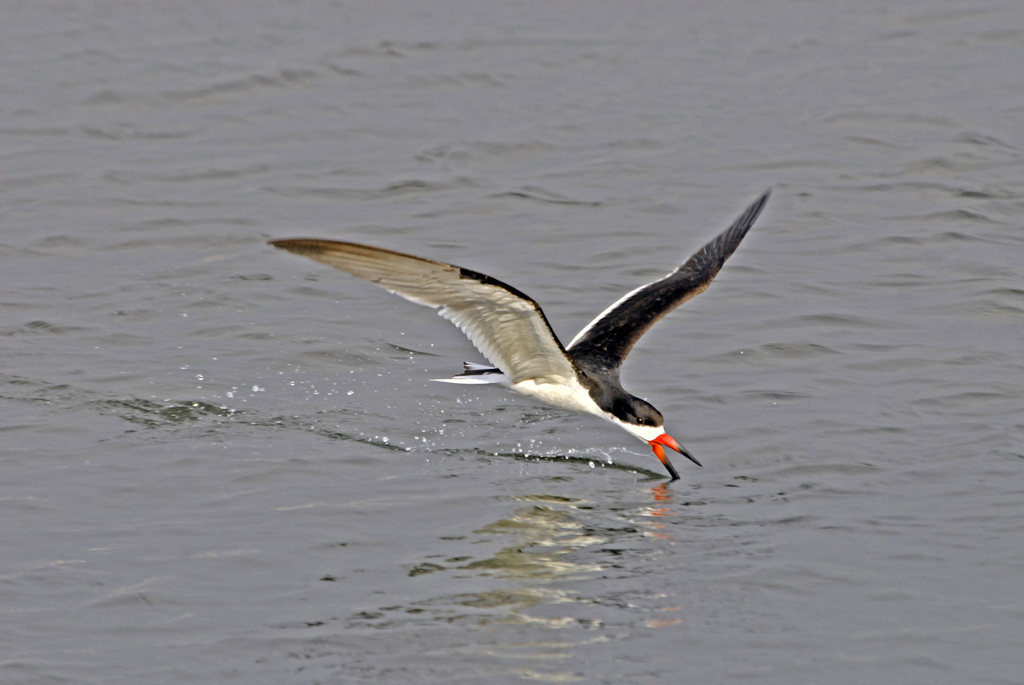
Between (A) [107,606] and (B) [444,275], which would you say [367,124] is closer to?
(B) [444,275]

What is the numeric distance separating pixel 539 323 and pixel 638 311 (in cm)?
201

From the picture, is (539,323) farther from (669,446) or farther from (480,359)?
(480,359)

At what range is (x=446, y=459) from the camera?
8.06 m

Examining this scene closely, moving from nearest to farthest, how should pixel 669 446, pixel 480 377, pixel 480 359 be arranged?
pixel 669 446 → pixel 480 377 → pixel 480 359

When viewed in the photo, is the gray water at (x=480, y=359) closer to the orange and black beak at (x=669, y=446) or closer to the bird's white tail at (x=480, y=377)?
the orange and black beak at (x=669, y=446)

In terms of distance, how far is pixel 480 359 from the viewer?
32.1 feet

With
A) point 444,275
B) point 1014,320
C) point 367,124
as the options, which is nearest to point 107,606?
point 444,275

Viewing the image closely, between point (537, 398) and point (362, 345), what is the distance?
7.51ft

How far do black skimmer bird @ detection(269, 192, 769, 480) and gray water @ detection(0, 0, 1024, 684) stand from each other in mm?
422

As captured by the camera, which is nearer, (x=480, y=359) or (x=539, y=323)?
(x=539, y=323)

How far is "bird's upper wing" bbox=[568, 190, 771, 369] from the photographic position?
875 centimetres

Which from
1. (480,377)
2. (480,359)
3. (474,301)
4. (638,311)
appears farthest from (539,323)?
(480,359)

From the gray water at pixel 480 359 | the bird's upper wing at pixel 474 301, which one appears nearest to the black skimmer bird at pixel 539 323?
the bird's upper wing at pixel 474 301

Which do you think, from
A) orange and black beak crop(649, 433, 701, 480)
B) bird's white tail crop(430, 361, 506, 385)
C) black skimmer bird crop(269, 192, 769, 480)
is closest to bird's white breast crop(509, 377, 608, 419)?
black skimmer bird crop(269, 192, 769, 480)
